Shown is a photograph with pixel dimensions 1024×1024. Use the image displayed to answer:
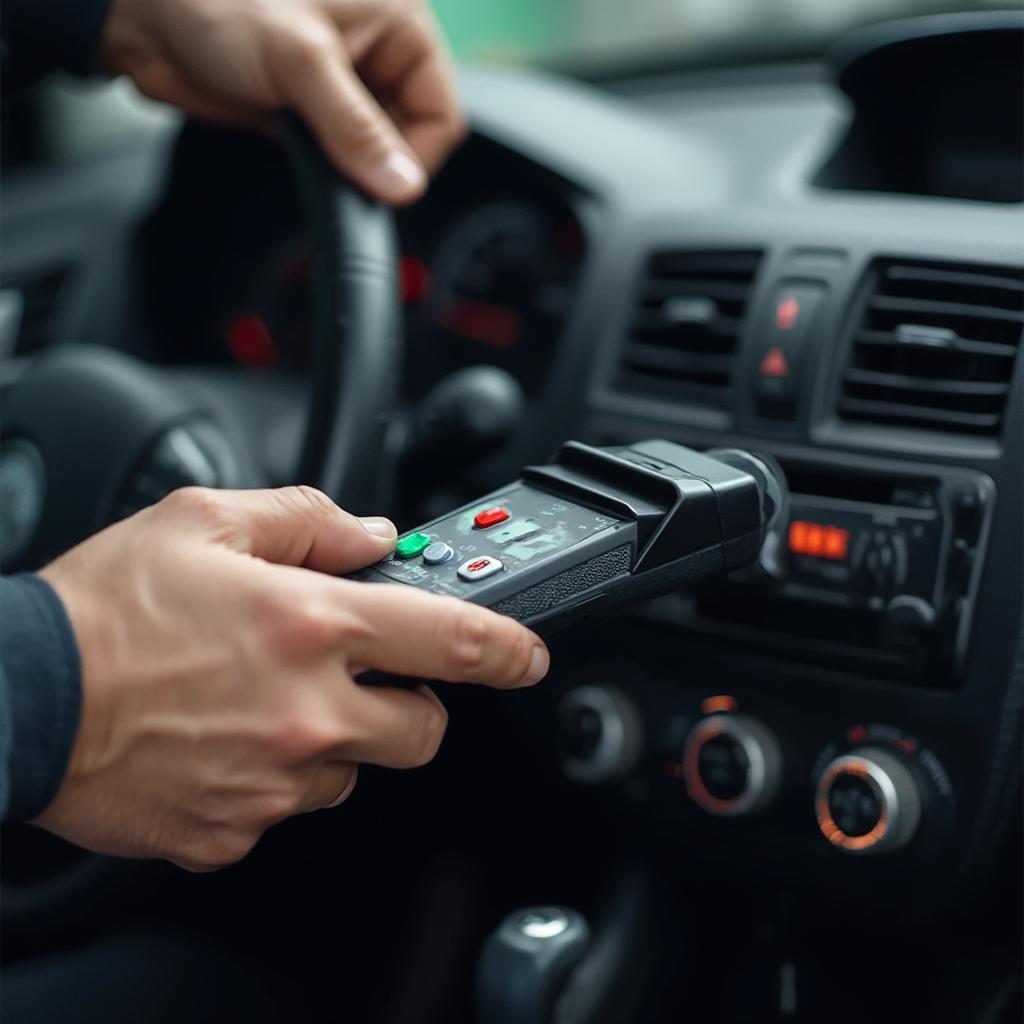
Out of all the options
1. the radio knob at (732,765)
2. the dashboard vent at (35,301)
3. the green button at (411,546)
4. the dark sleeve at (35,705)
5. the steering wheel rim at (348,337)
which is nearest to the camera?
the dark sleeve at (35,705)

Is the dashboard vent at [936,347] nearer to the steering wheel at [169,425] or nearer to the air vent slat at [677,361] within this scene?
the air vent slat at [677,361]

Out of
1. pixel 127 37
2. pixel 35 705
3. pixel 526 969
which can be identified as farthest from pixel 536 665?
pixel 127 37

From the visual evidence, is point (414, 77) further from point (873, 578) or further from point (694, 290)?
point (873, 578)

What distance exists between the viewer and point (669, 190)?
1.16 metres

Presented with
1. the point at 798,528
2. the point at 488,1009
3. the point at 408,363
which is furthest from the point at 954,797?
the point at 408,363

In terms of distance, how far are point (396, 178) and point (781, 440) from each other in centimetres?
33

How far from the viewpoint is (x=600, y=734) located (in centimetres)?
103

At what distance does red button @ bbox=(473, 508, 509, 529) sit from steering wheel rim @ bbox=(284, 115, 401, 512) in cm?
13

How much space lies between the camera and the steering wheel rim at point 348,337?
844 mm

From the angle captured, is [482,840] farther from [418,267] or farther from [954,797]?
[418,267]

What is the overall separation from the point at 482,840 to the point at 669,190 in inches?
24.5

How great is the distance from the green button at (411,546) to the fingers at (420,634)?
0.08 m

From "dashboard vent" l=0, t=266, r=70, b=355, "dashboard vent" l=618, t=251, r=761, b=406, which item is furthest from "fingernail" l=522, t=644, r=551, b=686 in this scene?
"dashboard vent" l=0, t=266, r=70, b=355

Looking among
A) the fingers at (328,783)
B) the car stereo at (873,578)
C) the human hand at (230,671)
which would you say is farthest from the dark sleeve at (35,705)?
the car stereo at (873,578)
